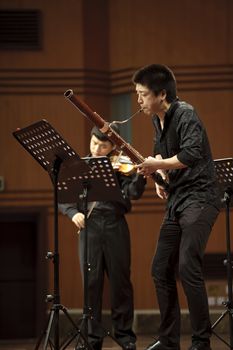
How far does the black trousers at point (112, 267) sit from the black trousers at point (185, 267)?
2.46 ft

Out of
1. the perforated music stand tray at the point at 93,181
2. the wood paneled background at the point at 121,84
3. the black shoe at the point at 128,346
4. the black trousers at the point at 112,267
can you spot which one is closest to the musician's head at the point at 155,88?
the perforated music stand tray at the point at 93,181

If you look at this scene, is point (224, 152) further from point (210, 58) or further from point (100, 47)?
point (100, 47)

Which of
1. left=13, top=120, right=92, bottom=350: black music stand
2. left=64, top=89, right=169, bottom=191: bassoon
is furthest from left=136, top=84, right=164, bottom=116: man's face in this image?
left=13, top=120, right=92, bottom=350: black music stand

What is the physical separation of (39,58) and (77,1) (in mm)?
673

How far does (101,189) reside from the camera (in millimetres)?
4645

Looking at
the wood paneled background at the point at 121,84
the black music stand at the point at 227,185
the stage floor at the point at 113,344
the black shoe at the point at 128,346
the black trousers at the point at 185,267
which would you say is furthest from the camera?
the wood paneled background at the point at 121,84

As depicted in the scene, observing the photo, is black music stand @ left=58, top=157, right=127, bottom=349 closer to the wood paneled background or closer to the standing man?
the standing man

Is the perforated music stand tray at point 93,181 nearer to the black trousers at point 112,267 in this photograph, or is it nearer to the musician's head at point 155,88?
the musician's head at point 155,88

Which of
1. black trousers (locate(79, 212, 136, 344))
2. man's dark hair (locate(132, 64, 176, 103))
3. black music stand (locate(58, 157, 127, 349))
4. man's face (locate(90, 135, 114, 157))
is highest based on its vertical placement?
man's dark hair (locate(132, 64, 176, 103))

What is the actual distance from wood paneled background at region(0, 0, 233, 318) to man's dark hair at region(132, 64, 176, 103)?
251 cm

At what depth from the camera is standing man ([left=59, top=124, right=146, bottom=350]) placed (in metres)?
5.20

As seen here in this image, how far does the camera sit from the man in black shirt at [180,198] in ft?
13.9

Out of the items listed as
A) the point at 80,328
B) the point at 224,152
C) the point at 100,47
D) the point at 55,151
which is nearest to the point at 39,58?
the point at 100,47

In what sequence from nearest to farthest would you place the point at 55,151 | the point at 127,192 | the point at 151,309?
the point at 55,151, the point at 127,192, the point at 151,309
